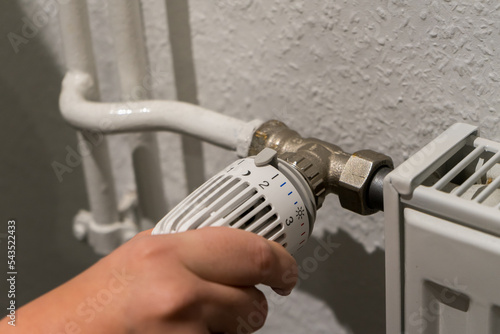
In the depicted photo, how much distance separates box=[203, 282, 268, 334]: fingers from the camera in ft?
0.90

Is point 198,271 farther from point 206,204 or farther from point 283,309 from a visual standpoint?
point 283,309

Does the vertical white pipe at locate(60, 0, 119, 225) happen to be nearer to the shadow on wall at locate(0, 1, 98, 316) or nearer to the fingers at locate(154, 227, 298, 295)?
the shadow on wall at locate(0, 1, 98, 316)

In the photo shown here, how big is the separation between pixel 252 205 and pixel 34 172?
0.42m

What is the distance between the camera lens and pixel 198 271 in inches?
10.7

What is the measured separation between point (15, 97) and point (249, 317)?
42cm

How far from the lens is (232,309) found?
281 millimetres
